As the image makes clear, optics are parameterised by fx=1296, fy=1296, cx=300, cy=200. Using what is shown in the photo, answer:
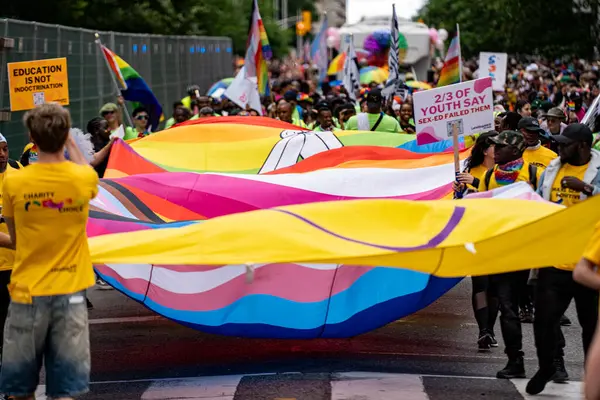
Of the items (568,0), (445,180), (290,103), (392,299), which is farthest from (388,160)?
(568,0)

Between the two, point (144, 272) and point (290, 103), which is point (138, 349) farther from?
point (290, 103)

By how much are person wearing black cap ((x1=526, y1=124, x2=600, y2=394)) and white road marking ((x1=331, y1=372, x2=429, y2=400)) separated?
77cm

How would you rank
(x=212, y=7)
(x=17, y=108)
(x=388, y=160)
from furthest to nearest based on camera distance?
(x=212, y=7)
(x=17, y=108)
(x=388, y=160)

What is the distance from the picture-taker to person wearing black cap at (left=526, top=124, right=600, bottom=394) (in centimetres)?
834

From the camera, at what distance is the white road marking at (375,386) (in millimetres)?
8414

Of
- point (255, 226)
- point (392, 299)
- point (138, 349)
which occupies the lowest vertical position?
point (138, 349)

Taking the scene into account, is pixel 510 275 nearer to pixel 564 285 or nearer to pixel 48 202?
pixel 564 285

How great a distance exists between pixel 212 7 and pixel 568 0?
15.4m

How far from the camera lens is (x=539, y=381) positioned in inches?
331

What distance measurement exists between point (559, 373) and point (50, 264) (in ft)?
13.0

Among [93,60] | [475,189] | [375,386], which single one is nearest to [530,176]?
[475,189]

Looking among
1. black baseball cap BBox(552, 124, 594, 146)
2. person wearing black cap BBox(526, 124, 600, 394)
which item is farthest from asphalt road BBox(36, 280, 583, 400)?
black baseball cap BBox(552, 124, 594, 146)

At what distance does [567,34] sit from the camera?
44219mm

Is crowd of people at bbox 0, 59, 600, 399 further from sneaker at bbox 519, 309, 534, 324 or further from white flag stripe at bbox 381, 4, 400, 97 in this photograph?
white flag stripe at bbox 381, 4, 400, 97
